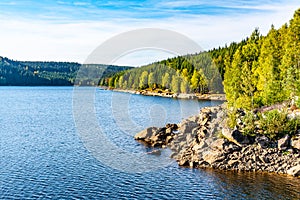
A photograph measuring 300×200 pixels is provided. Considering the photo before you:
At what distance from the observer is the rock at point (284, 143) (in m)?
43.1

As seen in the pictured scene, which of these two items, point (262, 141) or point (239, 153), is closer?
point (239, 153)

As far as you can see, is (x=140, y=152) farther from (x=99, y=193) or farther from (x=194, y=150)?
(x=99, y=193)

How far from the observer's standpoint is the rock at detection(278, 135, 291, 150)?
141 feet

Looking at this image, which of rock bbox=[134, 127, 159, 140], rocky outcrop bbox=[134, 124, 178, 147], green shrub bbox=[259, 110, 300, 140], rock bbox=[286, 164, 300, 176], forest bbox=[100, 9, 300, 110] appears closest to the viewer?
rock bbox=[286, 164, 300, 176]

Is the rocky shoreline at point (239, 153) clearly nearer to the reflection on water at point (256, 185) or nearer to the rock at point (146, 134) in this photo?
the reflection on water at point (256, 185)

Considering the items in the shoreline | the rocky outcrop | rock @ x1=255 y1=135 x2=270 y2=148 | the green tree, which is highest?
the green tree

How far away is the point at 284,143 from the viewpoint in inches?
1703

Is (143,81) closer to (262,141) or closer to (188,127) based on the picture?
(188,127)

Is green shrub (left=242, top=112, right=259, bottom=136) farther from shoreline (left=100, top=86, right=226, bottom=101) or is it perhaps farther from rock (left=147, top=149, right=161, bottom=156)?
shoreline (left=100, top=86, right=226, bottom=101)

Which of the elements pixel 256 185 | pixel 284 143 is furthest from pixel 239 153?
pixel 256 185

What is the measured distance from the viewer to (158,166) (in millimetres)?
44062

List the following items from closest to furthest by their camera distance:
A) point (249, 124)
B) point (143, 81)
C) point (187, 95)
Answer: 1. point (249, 124)
2. point (187, 95)
3. point (143, 81)

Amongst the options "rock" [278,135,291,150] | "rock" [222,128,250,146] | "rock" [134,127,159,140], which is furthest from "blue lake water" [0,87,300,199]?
"rock" [222,128,250,146]

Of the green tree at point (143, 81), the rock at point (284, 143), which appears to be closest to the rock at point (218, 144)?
the rock at point (284, 143)
